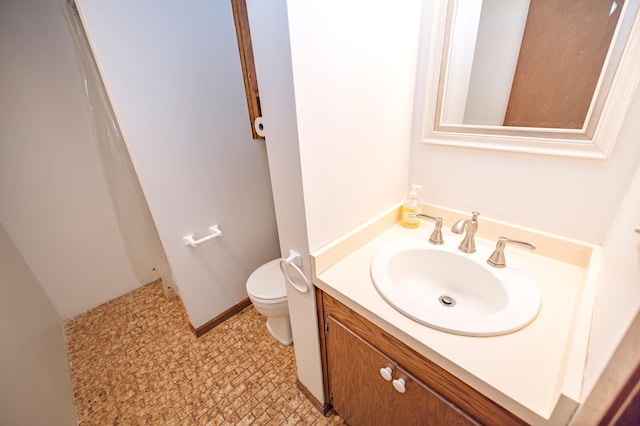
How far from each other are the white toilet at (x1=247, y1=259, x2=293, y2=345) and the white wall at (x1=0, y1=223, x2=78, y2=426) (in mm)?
864

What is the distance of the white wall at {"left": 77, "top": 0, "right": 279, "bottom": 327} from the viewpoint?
1.08 m

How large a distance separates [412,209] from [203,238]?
3.84 feet

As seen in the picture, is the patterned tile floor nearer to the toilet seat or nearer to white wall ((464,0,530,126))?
the toilet seat

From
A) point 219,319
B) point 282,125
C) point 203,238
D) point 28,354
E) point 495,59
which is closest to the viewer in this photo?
point 282,125

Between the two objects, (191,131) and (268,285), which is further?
(268,285)

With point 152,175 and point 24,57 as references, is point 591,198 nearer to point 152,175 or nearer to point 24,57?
point 152,175

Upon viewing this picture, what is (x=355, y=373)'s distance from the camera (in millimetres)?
930

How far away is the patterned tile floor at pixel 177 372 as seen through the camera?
49.7 inches

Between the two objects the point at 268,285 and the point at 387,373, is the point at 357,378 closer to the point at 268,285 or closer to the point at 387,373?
the point at 387,373

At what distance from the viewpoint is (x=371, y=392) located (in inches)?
35.4

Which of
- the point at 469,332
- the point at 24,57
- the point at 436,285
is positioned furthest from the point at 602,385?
the point at 24,57

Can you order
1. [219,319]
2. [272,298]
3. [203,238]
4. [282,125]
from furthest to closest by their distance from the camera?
[219,319], [203,238], [272,298], [282,125]

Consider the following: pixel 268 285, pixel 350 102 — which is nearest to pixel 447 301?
pixel 350 102

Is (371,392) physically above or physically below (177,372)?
above
